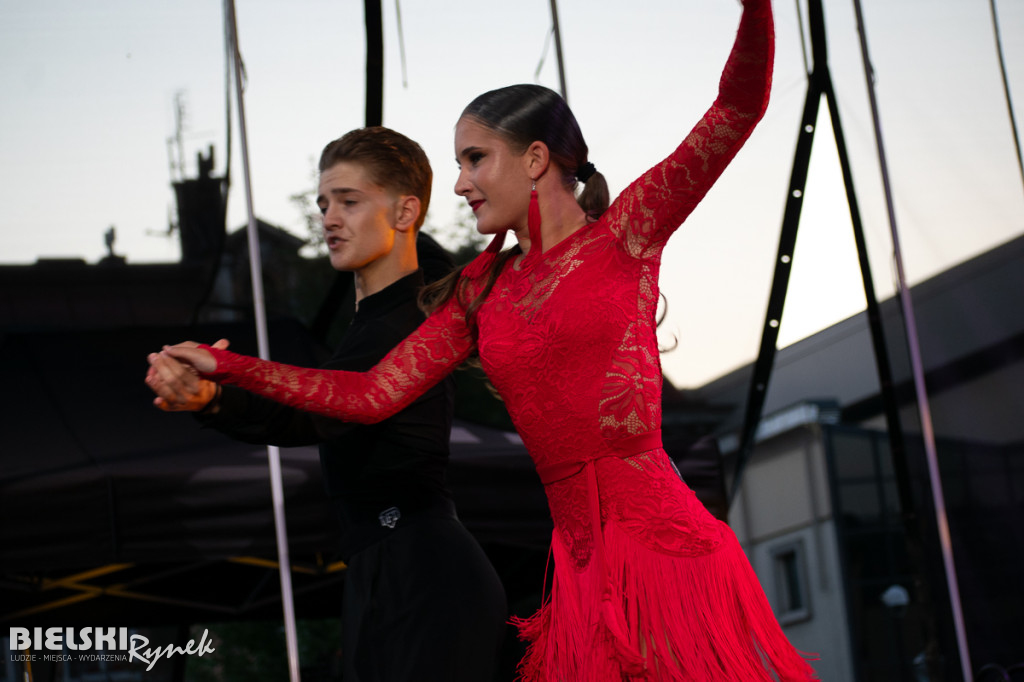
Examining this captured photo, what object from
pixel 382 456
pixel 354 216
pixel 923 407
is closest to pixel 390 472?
pixel 382 456

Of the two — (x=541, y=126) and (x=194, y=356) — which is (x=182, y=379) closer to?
(x=194, y=356)

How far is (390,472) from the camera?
205cm

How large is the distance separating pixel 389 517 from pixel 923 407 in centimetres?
243

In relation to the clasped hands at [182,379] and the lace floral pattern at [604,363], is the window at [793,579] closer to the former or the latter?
the lace floral pattern at [604,363]

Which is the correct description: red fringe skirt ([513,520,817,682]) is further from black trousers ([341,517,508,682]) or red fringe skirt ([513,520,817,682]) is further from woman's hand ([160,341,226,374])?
woman's hand ([160,341,226,374])

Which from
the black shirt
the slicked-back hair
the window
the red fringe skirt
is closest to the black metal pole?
the black shirt

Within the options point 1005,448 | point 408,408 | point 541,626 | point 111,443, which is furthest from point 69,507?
point 1005,448

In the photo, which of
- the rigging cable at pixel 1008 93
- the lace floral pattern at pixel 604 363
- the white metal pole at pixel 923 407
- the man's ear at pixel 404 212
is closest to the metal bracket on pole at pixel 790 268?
the white metal pole at pixel 923 407

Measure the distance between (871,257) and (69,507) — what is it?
3372 mm

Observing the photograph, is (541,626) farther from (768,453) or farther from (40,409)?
(768,453)

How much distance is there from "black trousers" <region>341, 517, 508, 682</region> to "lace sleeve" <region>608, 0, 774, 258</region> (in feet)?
2.35

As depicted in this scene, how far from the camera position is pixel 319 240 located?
975 centimetres

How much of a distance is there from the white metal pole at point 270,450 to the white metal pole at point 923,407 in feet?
7.06

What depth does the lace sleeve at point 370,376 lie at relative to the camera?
1672mm
